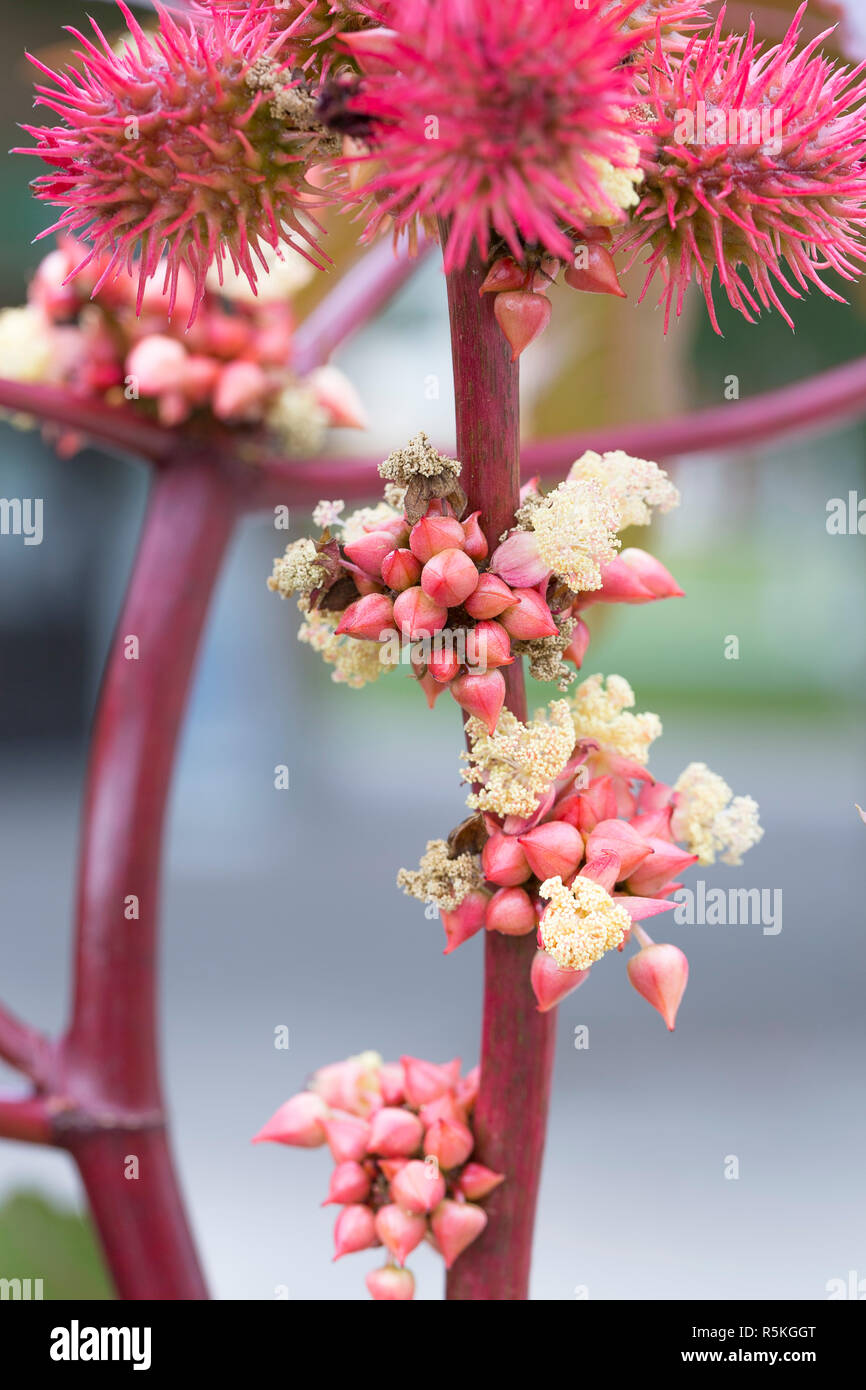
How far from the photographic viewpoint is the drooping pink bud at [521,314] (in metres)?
0.25

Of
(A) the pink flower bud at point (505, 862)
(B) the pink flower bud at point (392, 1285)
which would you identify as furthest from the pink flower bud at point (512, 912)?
(B) the pink flower bud at point (392, 1285)

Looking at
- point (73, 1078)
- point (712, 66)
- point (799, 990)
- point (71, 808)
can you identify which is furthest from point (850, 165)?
point (71, 808)

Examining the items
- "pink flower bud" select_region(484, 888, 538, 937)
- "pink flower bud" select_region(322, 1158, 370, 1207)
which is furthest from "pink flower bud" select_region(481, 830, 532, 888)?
"pink flower bud" select_region(322, 1158, 370, 1207)

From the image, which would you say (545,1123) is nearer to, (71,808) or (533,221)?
(533,221)

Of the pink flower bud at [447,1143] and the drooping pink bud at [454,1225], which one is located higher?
the pink flower bud at [447,1143]

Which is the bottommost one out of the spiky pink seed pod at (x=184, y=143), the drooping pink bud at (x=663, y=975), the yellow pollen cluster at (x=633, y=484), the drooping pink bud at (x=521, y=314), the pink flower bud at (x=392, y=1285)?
the pink flower bud at (x=392, y=1285)

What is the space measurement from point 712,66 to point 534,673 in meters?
0.14

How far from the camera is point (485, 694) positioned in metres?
0.26

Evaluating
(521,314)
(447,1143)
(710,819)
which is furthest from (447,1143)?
(521,314)

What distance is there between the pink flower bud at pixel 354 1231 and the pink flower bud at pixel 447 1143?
1.0 inches

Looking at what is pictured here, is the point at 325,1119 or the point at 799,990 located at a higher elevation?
the point at 325,1119

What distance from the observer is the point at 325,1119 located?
0.34 meters

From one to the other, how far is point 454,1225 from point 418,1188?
17 millimetres

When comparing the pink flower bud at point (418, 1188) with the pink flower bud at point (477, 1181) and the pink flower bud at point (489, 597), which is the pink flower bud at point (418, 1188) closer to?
the pink flower bud at point (477, 1181)
